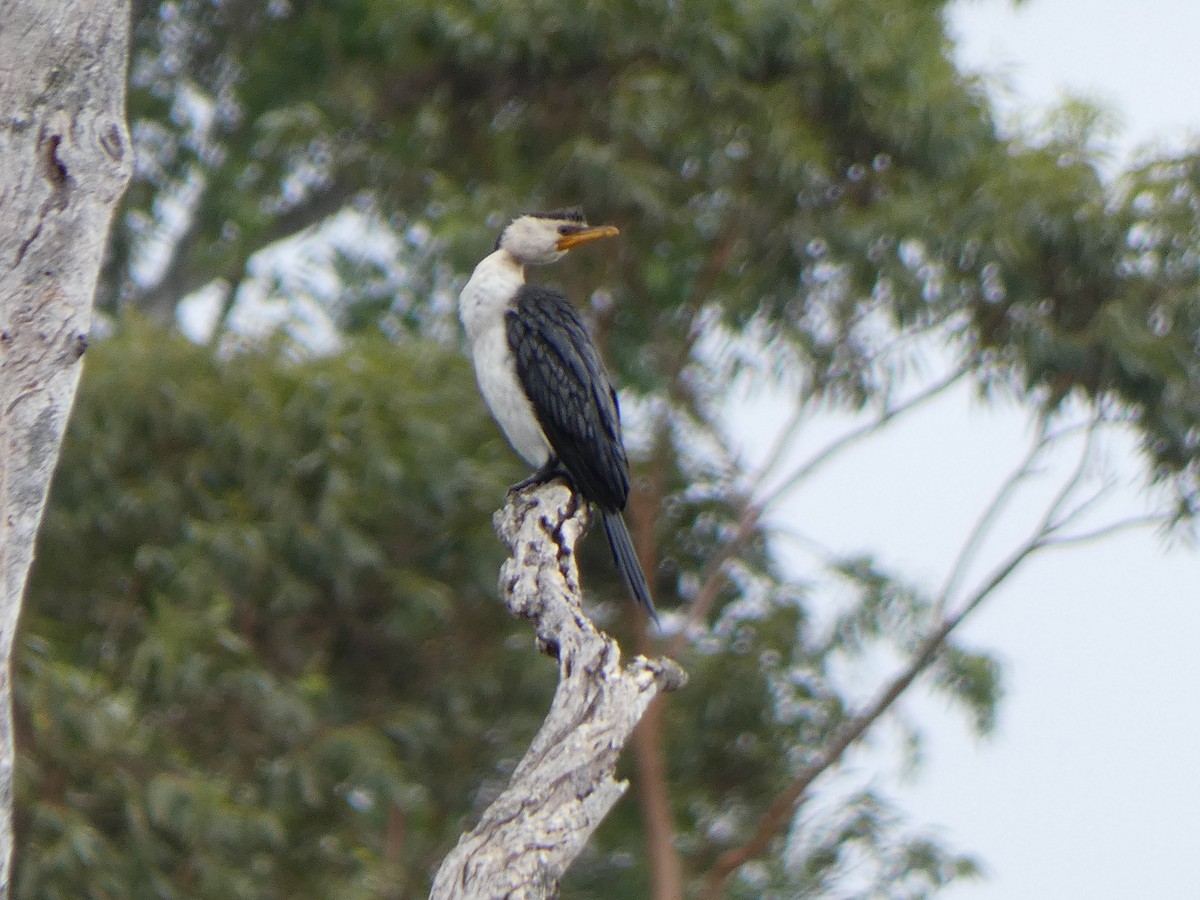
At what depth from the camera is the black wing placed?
173 inches

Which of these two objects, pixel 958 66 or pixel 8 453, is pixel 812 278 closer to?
pixel 958 66

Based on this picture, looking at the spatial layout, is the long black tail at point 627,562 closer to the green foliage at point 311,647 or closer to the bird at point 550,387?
the bird at point 550,387

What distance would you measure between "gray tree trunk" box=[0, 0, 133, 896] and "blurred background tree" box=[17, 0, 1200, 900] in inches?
144

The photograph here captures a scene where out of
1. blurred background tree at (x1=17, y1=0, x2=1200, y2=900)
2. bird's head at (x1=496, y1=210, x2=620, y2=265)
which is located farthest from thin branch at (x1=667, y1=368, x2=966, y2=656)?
bird's head at (x1=496, y1=210, x2=620, y2=265)

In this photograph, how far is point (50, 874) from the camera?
6398 mm

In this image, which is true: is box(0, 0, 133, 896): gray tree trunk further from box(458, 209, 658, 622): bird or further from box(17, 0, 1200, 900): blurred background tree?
box(17, 0, 1200, 900): blurred background tree

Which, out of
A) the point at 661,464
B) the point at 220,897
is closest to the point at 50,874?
the point at 220,897

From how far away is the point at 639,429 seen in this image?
25.8ft

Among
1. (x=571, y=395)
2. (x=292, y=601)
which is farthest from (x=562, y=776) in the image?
(x=292, y=601)

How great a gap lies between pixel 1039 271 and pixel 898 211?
64 centimetres

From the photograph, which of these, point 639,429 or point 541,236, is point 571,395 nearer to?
point 541,236

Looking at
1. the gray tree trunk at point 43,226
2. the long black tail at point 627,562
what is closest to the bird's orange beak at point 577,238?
the long black tail at point 627,562

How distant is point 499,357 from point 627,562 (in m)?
0.65

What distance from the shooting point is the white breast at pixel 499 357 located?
179 inches
